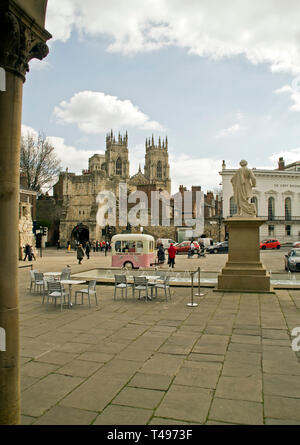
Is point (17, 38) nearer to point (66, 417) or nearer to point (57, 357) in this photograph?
point (66, 417)

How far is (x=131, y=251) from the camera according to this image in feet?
66.6

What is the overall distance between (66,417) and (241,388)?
200 centimetres

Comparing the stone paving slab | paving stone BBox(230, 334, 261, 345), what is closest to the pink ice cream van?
the stone paving slab

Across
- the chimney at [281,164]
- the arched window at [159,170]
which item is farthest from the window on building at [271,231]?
the arched window at [159,170]

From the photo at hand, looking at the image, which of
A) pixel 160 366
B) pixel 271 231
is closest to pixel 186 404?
pixel 160 366

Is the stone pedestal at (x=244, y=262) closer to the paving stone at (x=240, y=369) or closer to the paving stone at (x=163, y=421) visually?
the paving stone at (x=240, y=369)

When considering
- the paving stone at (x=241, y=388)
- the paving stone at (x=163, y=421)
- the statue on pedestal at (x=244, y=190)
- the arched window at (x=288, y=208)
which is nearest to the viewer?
the paving stone at (x=163, y=421)

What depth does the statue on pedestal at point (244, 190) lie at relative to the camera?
37.5 ft

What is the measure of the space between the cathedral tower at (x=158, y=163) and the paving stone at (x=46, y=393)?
4043 inches

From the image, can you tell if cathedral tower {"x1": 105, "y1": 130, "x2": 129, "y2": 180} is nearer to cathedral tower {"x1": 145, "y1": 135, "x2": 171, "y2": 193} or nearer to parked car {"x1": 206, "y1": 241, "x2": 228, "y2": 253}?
cathedral tower {"x1": 145, "y1": 135, "x2": 171, "y2": 193}

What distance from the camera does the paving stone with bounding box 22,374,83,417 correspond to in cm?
353

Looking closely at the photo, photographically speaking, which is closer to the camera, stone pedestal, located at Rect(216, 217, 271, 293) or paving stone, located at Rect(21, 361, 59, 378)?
paving stone, located at Rect(21, 361, 59, 378)

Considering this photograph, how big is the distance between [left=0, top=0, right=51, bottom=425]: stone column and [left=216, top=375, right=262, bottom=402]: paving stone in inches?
89.8
